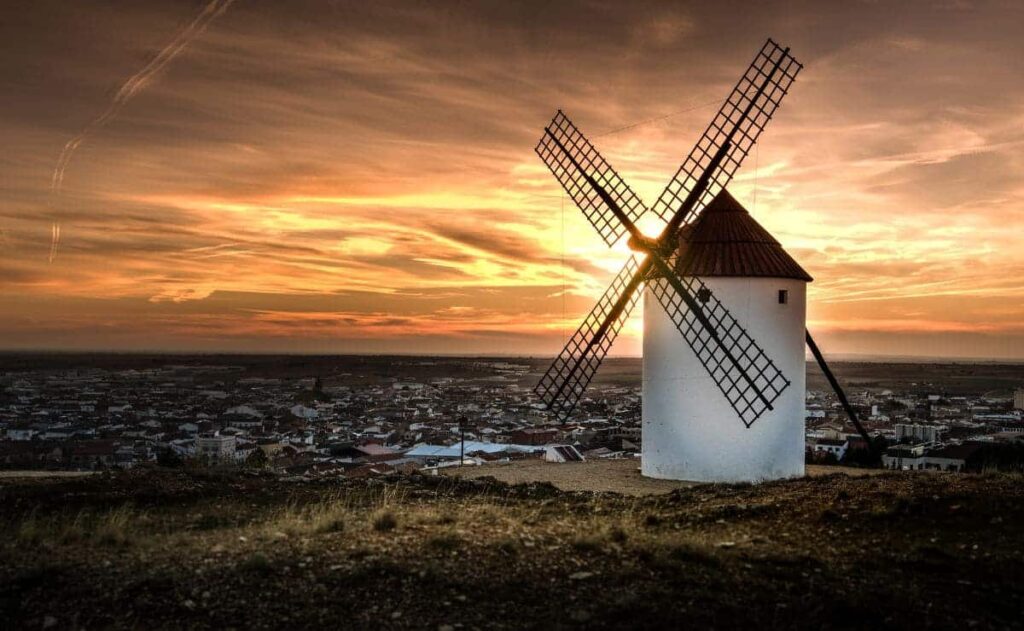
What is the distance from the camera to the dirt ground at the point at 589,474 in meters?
20.1

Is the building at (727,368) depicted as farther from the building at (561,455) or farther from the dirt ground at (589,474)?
the building at (561,455)

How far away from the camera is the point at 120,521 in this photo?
40.3 ft

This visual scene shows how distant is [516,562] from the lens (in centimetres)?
1023

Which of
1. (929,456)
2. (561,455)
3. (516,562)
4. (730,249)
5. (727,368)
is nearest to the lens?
(516,562)

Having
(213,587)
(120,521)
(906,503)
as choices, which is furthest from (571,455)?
(213,587)

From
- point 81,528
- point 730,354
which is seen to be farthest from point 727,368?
point 81,528

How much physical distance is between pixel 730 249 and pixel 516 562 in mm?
13058

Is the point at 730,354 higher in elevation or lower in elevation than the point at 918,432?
higher

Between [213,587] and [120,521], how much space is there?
3660 millimetres

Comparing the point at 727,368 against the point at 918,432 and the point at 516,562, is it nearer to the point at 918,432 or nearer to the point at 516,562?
the point at 516,562

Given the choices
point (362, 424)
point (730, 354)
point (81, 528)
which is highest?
point (730, 354)

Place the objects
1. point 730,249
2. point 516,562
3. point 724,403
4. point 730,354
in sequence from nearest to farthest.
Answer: point 516,562
point 730,354
point 724,403
point 730,249

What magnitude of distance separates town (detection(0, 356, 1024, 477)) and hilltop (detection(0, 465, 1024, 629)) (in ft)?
27.0

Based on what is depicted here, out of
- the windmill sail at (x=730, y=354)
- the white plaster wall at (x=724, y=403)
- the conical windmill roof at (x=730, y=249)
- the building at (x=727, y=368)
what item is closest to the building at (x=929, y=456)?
the white plaster wall at (x=724, y=403)
